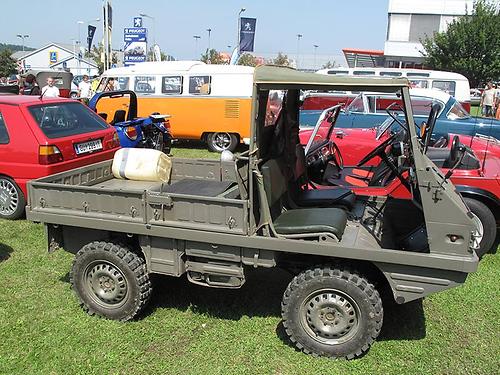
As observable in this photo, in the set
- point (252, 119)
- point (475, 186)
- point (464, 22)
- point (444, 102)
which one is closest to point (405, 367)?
point (252, 119)

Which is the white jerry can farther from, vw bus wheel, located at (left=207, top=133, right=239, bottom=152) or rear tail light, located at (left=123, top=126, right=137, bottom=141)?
vw bus wheel, located at (left=207, top=133, right=239, bottom=152)

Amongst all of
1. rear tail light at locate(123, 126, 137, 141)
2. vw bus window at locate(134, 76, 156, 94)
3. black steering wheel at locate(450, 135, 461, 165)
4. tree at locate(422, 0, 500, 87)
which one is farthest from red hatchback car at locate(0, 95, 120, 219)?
tree at locate(422, 0, 500, 87)

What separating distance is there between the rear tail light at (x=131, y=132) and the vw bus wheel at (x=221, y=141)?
3.58 m

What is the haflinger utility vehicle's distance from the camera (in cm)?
334

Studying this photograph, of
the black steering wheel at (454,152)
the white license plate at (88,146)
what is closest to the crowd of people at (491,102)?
the black steering wheel at (454,152)

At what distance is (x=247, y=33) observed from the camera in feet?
87.0

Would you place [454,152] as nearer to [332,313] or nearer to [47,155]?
[332,313]

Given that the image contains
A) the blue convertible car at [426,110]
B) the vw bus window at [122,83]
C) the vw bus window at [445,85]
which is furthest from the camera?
the vw bus window at [445,85]

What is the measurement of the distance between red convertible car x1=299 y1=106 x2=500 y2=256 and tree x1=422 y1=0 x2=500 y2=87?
28.8 meters

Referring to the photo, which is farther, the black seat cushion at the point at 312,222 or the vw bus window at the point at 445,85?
the vw bus window at the point at 445,85

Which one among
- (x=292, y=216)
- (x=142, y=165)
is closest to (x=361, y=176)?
(x=292, y=216)

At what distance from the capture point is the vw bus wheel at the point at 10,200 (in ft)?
21.1

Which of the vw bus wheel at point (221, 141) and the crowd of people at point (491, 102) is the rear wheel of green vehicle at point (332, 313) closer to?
the vw bus wheel at point (221, 141)

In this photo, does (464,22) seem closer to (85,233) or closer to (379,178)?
(379,178)
